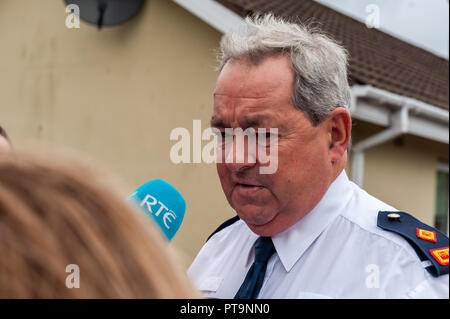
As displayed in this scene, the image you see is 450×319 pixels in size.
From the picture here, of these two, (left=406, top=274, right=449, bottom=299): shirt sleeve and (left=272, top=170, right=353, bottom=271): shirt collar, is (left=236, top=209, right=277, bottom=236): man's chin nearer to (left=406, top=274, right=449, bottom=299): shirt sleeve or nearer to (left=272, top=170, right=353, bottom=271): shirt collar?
(left=272, top=170, right=353, bottom=271): shirt collar

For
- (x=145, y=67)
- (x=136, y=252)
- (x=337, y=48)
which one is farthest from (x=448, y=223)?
(x=136, y=252)

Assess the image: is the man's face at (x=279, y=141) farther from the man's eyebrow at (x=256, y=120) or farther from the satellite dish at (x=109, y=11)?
the satellite dish at (x=109, y=11)

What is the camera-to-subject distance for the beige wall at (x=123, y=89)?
5.52 metres

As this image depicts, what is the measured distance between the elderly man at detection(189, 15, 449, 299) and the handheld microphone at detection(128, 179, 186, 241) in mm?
407

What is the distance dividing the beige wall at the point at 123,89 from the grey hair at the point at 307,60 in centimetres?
362

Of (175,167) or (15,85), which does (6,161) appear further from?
(15,85)

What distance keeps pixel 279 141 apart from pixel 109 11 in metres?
4.95

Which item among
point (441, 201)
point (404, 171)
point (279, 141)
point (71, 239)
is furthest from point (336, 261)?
point (441, 201)

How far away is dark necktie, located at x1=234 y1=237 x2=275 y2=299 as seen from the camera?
1568 millimetres

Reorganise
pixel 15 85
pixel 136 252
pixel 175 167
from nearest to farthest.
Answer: pixel 136 252, pixel 175 167, pixel 15 85

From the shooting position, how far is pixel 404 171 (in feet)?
20.5

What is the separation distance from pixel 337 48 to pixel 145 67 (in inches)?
180

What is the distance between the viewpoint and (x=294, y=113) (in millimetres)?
1566

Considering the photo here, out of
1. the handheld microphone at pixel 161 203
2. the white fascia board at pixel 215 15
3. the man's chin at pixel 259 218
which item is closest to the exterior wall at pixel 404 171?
the white fascia board at pixel 215 15
